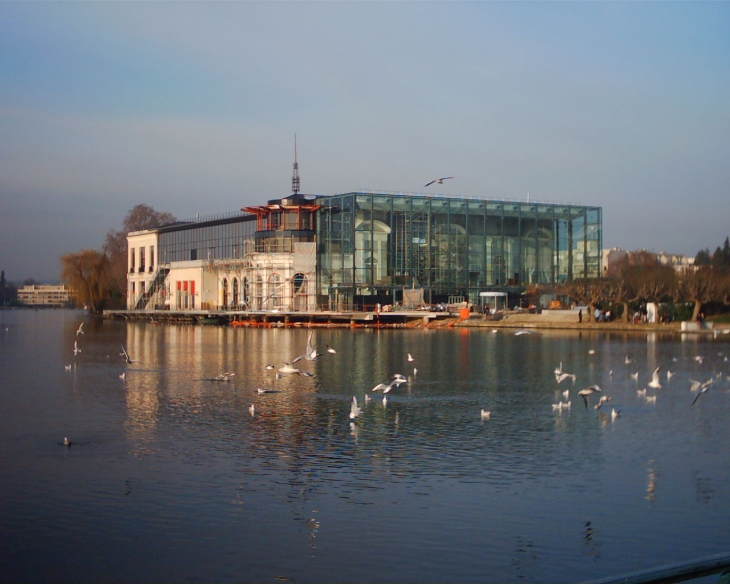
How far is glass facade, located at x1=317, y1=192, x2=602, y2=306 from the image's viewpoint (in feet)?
279

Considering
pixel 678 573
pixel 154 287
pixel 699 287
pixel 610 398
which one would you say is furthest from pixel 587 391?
pixel 154 287

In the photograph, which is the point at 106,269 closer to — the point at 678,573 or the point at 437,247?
the point at 437,247

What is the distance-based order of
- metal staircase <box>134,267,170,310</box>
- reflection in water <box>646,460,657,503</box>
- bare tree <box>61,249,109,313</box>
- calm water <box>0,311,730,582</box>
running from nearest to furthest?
1. calm water <box>0,311,730,582</box>
2. reflection in water <box>646,460,657,503</box>
3. metal staircase <box>134,267,170,310</box>
4. bare tree <box>61,249,109,313</box>

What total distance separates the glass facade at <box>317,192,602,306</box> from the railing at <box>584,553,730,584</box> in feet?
252

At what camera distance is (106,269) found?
403 feet

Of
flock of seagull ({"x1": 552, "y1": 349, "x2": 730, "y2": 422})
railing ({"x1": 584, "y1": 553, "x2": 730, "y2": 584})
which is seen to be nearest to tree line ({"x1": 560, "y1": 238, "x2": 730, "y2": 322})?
flock of seagull ({"x1": 552, "y1": 349, "x2": 730, "y2": 422})

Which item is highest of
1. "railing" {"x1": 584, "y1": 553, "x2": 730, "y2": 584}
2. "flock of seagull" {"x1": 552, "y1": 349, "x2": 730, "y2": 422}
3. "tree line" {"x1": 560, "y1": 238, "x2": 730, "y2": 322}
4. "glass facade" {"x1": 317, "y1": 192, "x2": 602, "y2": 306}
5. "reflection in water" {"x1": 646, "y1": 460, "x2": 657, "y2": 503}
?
"glass facade" {"x1": 317, "y1": 192, "x2": 602, "y2": 306}

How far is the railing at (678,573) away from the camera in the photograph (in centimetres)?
735

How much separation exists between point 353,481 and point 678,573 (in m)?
9.85

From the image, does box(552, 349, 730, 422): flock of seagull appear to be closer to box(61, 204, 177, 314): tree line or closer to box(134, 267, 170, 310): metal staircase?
box(134, 267, 170, 310): metal staircase

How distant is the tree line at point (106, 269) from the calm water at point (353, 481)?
91.6 m

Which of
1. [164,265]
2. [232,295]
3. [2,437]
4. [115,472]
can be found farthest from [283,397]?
[164,265]

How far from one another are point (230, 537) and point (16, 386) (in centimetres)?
2228

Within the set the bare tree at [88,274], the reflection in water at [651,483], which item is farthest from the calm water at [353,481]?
the bare tree at [88,274]
